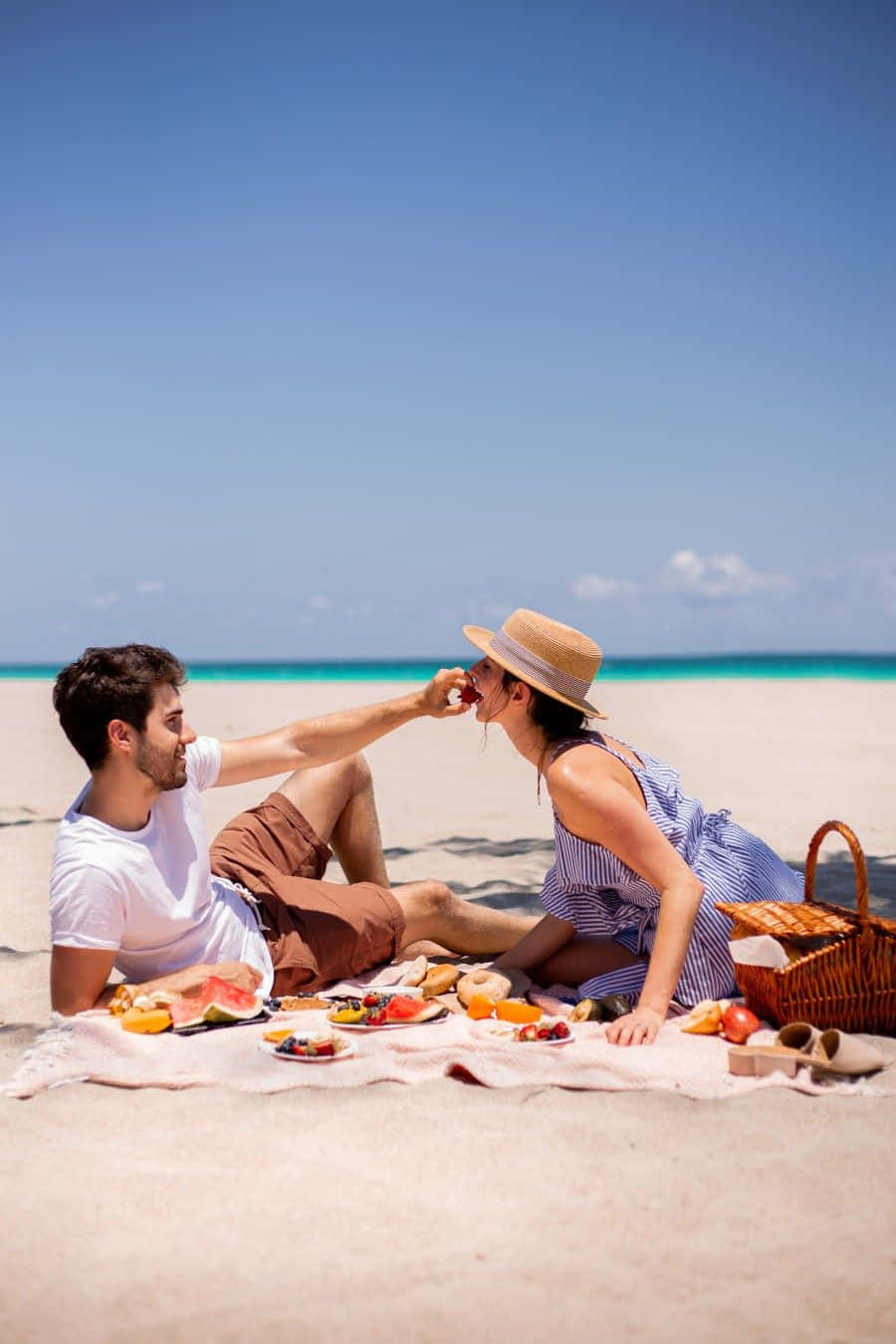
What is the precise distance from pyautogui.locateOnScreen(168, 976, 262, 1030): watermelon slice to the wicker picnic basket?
189 centimetres

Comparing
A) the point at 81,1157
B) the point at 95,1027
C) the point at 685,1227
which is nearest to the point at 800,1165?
the point at 685,1227

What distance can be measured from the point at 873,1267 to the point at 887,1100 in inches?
42.4

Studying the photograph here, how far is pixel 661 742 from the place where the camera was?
1648 centimetres

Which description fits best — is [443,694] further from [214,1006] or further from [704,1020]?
[704,1020]

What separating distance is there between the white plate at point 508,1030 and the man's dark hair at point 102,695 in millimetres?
1719

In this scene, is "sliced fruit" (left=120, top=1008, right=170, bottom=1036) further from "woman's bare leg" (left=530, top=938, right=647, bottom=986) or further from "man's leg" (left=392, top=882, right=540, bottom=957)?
"woman's bare leg" (left=530, top=938, right=647, bottom=986)

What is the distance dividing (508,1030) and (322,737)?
1497 millimetres

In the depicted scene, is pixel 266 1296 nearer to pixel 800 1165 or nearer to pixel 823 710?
pixel 800 1165

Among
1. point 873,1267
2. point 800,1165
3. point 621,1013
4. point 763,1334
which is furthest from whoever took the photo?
point 621,1013

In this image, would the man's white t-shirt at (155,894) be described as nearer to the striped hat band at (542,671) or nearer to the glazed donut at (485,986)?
the glazed donut at (485,986)

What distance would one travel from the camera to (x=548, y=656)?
466 cm

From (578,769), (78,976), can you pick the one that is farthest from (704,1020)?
(78,976)

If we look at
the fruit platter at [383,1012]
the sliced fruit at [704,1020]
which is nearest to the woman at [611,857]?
the sliced fruit at [704,1020]

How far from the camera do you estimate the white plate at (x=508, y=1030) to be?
4.18m
